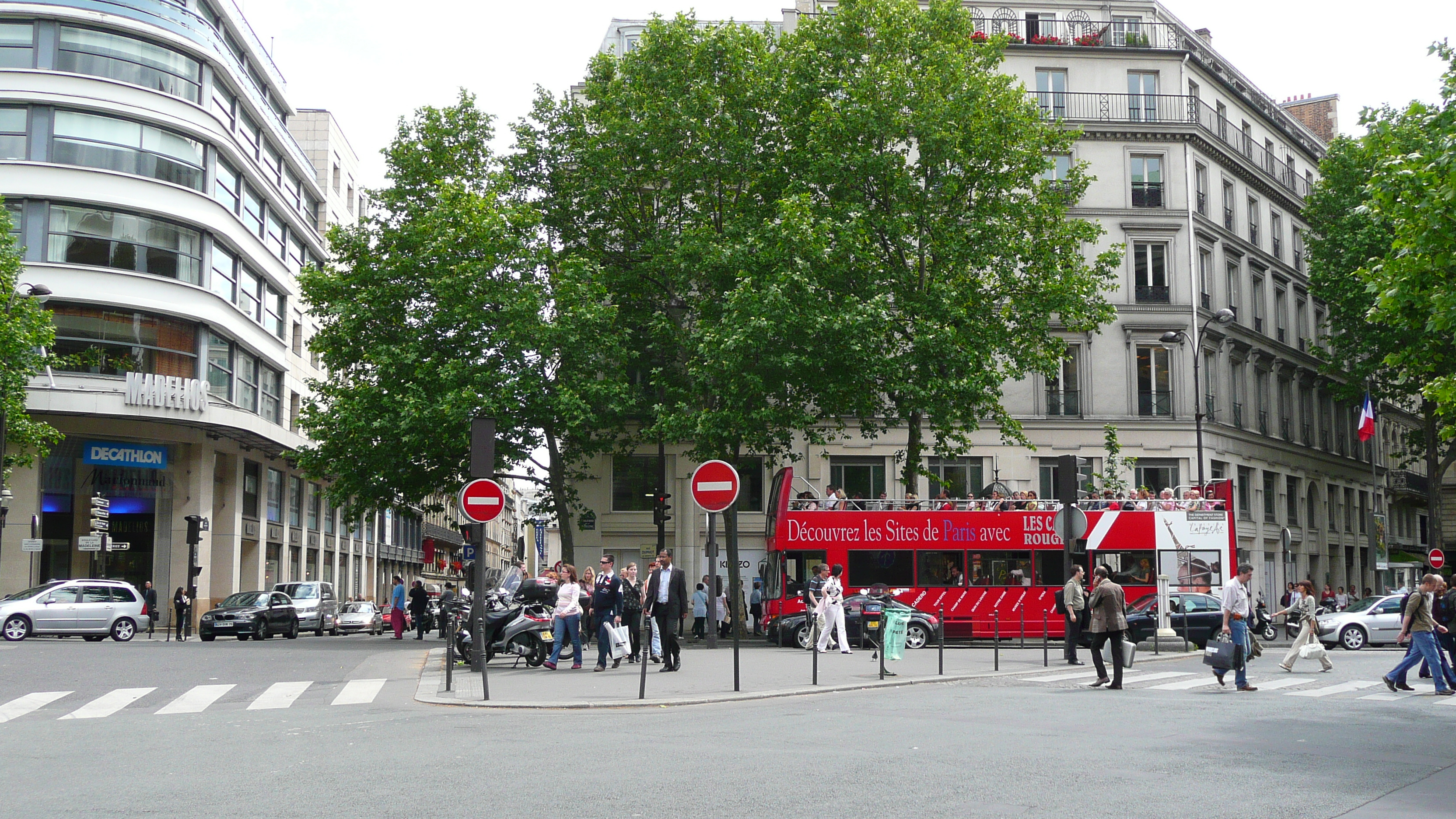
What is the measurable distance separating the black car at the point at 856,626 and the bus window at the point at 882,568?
30.0 inches

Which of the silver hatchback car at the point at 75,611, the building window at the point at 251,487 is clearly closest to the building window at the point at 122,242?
the building window at the point at 251,487

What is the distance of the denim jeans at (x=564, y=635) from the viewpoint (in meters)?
20.0

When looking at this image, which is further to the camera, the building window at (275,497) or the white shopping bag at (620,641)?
the building window at (275,497)

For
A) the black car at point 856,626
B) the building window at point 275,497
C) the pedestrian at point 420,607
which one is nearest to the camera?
the black car at point 856,626

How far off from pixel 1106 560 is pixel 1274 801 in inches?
864

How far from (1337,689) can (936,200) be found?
20.0 m

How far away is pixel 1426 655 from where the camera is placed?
16938 mm

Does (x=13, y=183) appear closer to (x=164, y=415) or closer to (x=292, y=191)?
(x=164, y=415)

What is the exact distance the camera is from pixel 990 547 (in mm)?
29656

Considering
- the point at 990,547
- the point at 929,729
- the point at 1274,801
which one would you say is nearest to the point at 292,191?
the point at 990,547

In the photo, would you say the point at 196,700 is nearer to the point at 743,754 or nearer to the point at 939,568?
the point at 743,754

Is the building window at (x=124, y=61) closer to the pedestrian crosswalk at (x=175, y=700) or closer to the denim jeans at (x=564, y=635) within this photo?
the denim jeans at (x=564, y=635)

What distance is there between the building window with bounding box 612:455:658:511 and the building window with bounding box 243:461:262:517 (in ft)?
44.3

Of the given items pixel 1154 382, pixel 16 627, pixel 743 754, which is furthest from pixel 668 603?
pixel 1154 382
